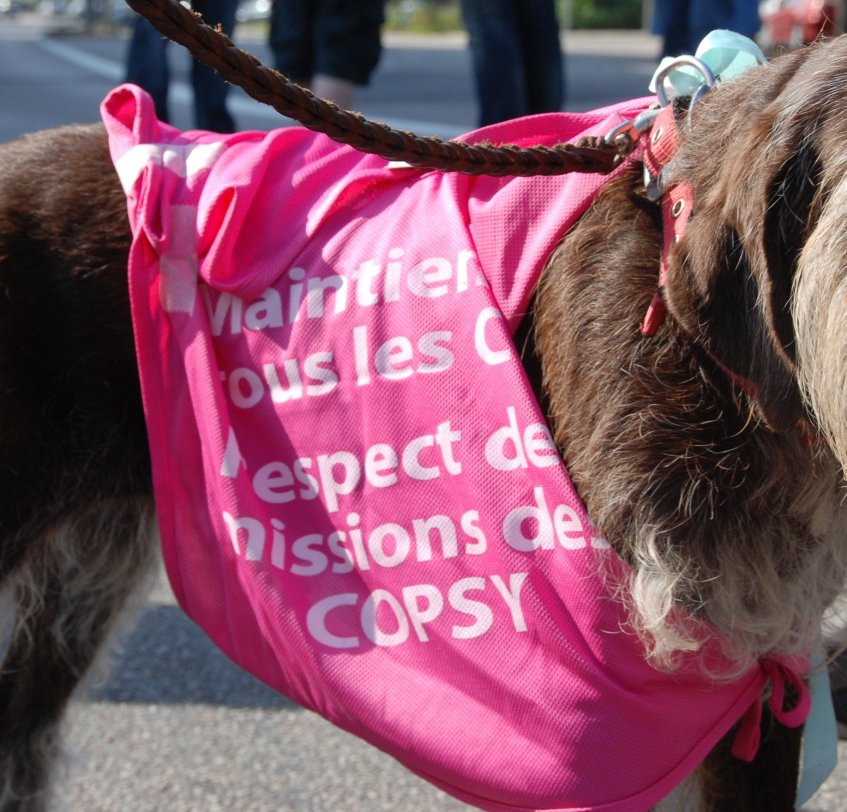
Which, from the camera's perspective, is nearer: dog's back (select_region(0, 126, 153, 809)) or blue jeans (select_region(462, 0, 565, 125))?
dog's back (select_region(0, 126, 153, 809))

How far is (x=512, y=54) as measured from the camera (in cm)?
445

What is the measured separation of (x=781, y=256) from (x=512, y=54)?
316cm

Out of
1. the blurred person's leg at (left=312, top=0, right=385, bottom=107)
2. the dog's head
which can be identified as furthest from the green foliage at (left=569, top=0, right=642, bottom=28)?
the dog's head

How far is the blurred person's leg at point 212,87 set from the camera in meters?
4.61

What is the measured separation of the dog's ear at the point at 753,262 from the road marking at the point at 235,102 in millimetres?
674

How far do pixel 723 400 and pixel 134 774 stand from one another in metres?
1.58

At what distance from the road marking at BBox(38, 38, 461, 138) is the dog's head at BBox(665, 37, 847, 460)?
2.24ft

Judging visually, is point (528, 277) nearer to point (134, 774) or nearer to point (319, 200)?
point (319, 200)

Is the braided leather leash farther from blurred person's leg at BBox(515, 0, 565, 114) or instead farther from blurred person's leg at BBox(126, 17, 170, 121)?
blurred person's leg at BBox(126, 17, 170, 121)

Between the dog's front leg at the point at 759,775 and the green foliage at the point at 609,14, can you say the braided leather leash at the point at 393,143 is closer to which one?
the dog's front leg at the point at 759,775

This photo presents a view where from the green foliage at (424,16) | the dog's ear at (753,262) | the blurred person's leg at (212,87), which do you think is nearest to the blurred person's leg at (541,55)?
the blurred person's leg at (212,87)

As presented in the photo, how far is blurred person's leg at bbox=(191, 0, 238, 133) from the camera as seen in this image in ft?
15.1

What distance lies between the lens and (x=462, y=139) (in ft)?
6.23

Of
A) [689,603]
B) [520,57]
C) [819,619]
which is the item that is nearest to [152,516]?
[689,603]
